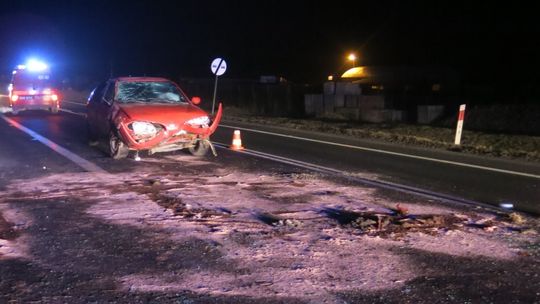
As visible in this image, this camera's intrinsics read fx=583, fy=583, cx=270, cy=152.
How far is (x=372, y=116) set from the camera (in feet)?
66.6

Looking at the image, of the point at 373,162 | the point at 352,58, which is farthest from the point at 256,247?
the point at 352,58

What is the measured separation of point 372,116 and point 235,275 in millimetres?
16189

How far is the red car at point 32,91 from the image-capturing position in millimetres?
21625

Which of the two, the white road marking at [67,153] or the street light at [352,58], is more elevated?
the street light at [352,58]

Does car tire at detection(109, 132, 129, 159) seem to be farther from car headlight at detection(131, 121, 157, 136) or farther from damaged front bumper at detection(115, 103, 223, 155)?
car headlight at detection(131, 121, 157, 136)

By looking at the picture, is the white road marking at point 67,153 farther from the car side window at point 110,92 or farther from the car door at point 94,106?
the car side window at point 110,92

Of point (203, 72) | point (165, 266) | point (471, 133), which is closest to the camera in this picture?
point (165, 266)

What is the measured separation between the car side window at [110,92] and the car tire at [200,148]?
1.87m

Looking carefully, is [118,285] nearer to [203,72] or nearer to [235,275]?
[235,275]

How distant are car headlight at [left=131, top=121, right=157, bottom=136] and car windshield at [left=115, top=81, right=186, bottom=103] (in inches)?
43.9

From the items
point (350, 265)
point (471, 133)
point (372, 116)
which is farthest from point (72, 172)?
point (372, 116)

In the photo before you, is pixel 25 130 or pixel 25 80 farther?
pixel 25 80

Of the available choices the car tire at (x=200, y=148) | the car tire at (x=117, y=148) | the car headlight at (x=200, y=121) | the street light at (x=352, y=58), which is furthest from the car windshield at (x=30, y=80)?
the street light at (x=352, y=58)

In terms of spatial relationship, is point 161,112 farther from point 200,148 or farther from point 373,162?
point 373,162
